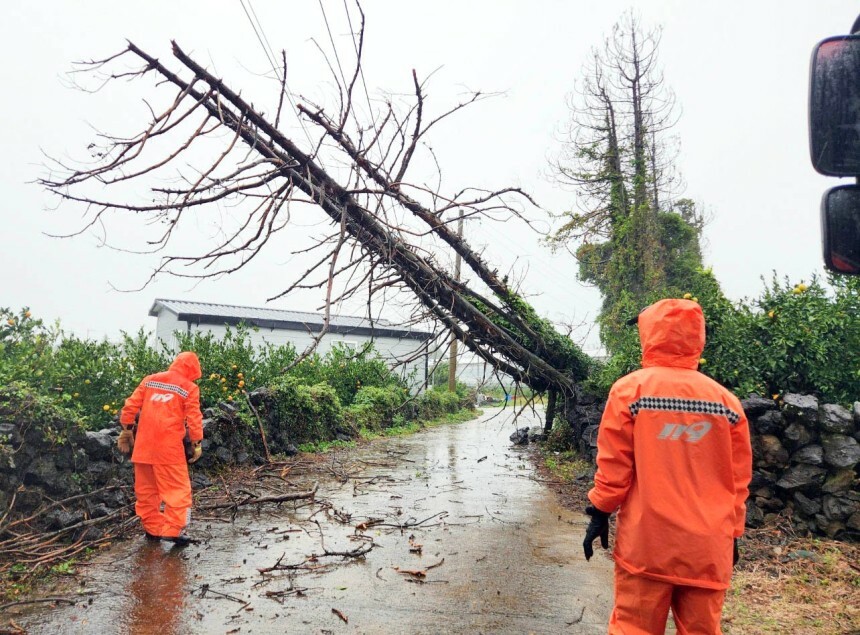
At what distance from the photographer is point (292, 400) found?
39.3 feet

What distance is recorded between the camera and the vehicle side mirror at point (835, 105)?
1962 millimetres

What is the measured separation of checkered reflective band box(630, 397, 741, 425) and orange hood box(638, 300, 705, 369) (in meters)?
0.24

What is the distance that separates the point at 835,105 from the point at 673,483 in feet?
6.09

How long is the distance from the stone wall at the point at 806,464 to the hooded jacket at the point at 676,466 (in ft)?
11.3

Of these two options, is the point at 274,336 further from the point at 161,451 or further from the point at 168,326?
the point at 161,451

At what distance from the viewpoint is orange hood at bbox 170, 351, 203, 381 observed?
620 cm

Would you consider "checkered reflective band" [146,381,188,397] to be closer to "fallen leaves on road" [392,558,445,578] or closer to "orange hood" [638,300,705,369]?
"fallen leaves on road" [392,558,445,578]

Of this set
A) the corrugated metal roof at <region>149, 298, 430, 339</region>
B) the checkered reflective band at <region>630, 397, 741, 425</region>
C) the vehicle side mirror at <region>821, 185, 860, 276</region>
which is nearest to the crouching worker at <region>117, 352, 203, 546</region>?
the checkered reflective band at <region>630, 397, 741, 425</region>

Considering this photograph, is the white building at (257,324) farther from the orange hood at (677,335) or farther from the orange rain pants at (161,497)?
the orange hood at (677,335)

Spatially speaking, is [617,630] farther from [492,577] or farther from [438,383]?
[438,383]

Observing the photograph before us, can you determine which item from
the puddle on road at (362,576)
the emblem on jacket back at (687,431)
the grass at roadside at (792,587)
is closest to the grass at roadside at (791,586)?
the grass at roadside at (792,587)

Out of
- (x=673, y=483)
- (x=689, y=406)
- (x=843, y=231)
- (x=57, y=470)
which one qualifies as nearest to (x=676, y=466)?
(x=673, y=483)

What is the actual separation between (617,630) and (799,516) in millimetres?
4042

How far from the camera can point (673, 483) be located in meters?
2.98
